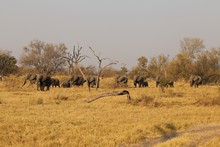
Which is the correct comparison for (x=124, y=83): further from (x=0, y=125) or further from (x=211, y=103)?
(x=0, y=125)

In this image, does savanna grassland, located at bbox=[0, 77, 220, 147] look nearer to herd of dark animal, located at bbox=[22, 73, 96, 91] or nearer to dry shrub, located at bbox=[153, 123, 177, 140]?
dry shrub, located at bbox=[153, 123, 177, 140]

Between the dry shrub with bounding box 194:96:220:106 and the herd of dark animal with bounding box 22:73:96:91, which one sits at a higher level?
the herd of dark animal with bounding box 22:73:96:91

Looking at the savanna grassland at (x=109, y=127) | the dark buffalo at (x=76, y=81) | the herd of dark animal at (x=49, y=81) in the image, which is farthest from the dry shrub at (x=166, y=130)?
the dark buffalo at (x=76, y=81)

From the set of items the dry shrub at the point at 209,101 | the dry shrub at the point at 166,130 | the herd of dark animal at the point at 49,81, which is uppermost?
the herd of dark animal at the point at 49,81

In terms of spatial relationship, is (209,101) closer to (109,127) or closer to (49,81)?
(109,127)

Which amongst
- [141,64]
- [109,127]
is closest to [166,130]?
[109,127]

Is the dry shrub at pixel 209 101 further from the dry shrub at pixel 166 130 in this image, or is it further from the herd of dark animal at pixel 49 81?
the herd of dark animal at pixel 49 81

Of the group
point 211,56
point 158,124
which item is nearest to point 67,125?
point 158,124

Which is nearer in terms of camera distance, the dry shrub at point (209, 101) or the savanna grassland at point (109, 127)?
the savanna grassland at point (109, 127)

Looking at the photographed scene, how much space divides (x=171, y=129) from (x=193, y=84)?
26452mm

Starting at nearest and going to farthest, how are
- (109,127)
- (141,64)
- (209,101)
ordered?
(109,127) < (209,101) < (141,64)

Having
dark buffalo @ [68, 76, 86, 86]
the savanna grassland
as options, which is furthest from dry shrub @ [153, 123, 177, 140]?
dark buffalo @ [68, 76, 86, 86]

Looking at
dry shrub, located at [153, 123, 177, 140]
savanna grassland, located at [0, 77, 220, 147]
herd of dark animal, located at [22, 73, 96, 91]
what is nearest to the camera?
savanna grassland, located at [0, 77, 220, 147]

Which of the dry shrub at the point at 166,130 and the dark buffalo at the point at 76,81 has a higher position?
the dark buffalo at the point at 76,81
